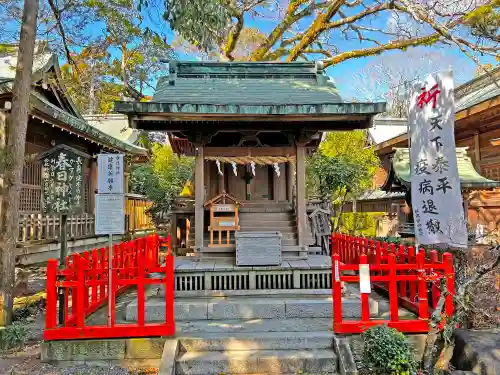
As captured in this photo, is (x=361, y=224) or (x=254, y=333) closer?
(x=254, y=333)

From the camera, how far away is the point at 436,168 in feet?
18.0

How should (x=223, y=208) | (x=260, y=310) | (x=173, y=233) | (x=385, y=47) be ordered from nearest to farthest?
(x=260, y=310) < (x=223, y=208) < (x=173, y=233) < (x=385, y=47)

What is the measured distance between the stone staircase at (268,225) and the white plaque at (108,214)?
2.66 metres

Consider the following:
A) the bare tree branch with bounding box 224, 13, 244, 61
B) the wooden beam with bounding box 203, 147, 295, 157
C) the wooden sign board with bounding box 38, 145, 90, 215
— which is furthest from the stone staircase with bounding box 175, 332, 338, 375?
the bare tree branch with bounding box 224, 13, 244, 61

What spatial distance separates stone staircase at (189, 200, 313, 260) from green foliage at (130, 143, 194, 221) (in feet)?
35.2

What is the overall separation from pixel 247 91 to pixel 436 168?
4555 mm

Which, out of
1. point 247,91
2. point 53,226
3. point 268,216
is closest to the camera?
point 247,91

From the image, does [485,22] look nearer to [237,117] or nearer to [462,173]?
[462,173]

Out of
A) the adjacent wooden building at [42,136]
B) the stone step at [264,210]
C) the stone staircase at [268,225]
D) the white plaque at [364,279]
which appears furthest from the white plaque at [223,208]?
the adjacent wooden building at [42,136]

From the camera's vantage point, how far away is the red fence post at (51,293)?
4.90 metres

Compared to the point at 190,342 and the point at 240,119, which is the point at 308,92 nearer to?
the point at 240,119

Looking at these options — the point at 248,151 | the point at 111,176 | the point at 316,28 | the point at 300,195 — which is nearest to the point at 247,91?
the point at 248,151

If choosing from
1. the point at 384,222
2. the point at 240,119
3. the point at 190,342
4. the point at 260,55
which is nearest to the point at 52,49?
the point at 240,119

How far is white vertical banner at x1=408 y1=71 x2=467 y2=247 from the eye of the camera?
17.3 ft
